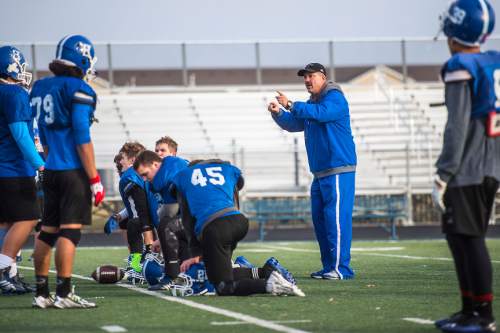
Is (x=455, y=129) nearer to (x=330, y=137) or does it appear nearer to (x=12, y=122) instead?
(x=12, y=122)

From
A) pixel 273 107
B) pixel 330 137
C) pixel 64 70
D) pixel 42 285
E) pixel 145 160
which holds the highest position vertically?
pixel 64 70

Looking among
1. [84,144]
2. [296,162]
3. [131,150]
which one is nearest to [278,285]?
[84,144]

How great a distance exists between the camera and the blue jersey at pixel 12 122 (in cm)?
871

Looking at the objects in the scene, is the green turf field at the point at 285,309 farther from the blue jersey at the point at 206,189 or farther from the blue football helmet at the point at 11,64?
the blue football helmet at the point at 11,64

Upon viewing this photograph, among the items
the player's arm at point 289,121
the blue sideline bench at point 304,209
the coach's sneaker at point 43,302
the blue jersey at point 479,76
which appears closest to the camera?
the blue jersey at point 479,76

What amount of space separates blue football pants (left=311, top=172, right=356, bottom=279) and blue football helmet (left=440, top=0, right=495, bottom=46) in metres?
4.30

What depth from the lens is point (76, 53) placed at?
25.7 ft

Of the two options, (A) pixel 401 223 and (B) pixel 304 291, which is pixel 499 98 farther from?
(A) pixel 401 223

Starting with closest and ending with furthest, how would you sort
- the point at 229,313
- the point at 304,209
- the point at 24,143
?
1. the point at 229,313
2. the point at 24,143
3. the point at 304,209

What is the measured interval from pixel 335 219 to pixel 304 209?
468 inches

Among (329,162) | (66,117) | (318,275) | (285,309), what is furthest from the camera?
(329,162)

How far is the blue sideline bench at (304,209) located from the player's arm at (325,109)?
10311mm

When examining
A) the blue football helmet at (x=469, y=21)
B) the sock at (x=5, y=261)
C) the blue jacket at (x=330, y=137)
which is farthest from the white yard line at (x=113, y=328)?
the blue jacket at (x=330, y=137)

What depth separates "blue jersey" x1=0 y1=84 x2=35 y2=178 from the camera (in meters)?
8.71
